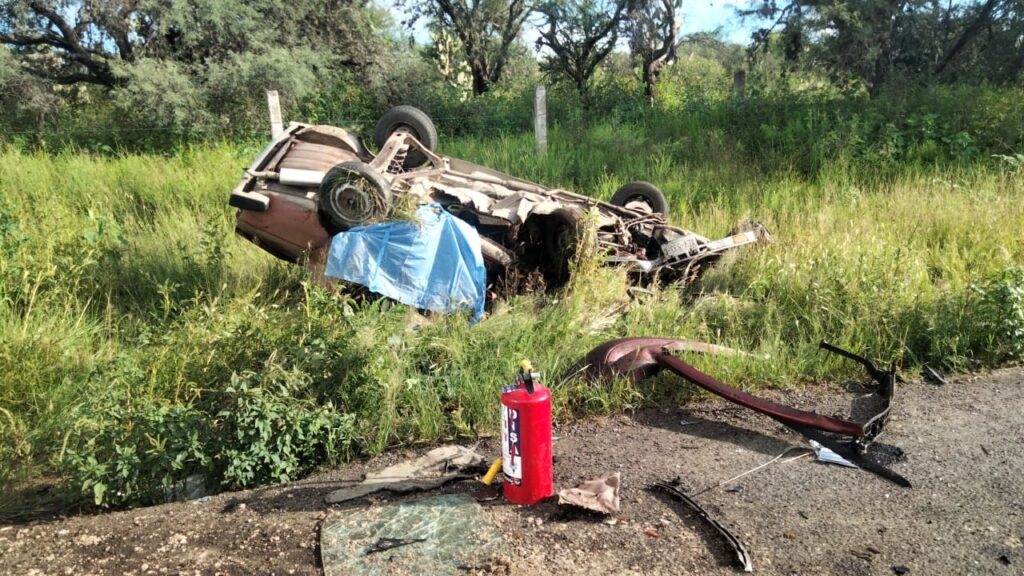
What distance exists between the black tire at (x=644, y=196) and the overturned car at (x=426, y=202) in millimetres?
317

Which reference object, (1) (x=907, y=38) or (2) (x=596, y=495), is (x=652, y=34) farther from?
(2) (x=596, y=495)

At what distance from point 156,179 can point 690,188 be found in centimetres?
698

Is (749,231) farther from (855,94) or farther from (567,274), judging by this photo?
(855,94)

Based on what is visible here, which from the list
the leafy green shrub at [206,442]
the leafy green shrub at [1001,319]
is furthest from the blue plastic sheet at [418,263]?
the leafy green shrub at [1001,319]

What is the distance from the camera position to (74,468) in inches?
139

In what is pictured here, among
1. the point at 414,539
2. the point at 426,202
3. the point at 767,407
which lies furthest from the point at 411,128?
the point at 414,539

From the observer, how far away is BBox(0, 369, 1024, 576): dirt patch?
111 inches

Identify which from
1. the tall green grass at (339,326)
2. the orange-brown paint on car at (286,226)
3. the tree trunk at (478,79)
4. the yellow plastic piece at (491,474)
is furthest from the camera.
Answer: the tree trunk at (478,79)

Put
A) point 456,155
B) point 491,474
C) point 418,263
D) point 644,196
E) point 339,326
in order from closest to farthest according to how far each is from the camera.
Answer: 1. point 491,474
2. point 339,326
3. point 418,263
4. point 644,196
5. point 456,155

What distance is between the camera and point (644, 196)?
7875 mm

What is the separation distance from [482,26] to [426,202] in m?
12.4

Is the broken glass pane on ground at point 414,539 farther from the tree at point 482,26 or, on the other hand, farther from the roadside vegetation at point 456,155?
the tree at point 482,26

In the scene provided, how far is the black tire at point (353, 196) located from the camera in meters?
5.54

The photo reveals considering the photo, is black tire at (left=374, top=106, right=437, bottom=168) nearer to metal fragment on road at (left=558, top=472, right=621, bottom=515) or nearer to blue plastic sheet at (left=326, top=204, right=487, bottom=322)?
blue plastic sheet at (left=326, top=204, right=487, bottom=322)
